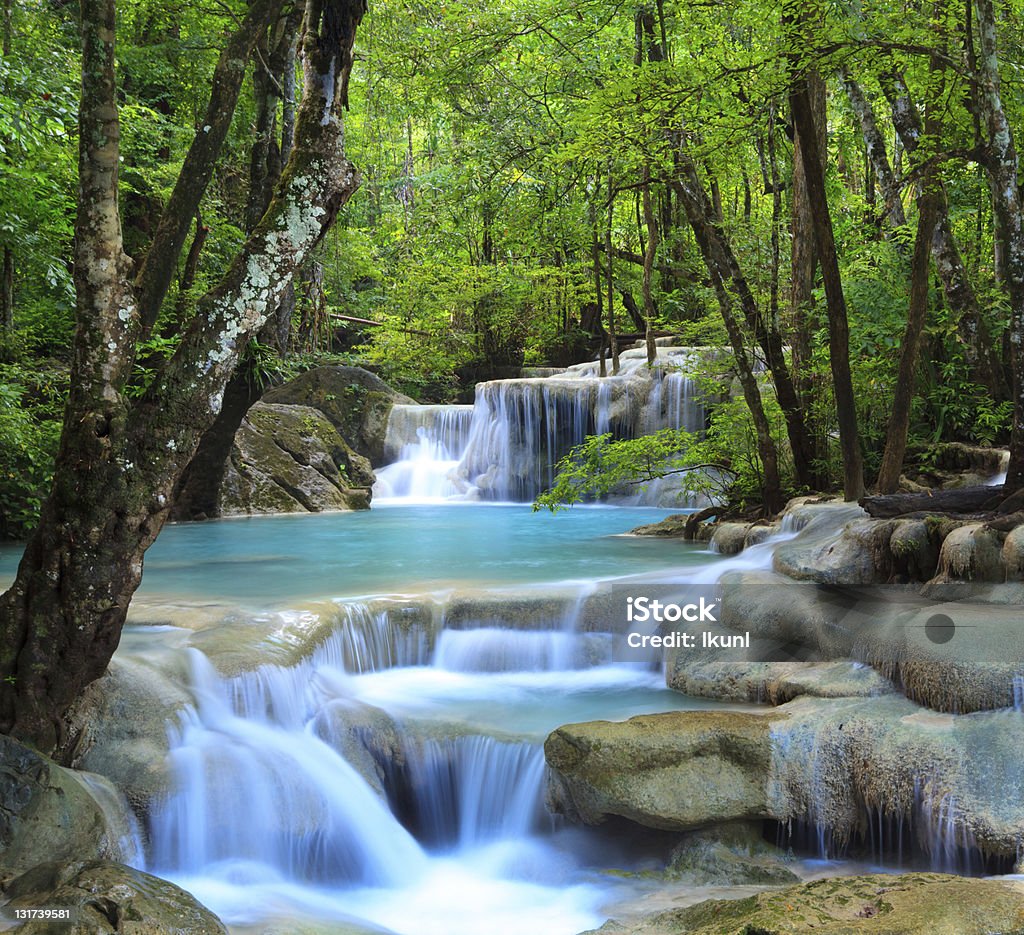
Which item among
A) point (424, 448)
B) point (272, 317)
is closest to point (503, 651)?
point (272, 317)

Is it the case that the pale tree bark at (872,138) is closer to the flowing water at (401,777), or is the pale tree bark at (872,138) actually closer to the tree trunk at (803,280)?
the tree trunk at (803,280)

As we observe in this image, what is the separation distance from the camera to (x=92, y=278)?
169 inches

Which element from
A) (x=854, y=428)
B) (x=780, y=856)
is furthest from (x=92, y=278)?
(x=854, y=428)

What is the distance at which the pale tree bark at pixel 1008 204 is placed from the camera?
6.93m

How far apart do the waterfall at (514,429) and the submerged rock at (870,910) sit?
1513 centimetres

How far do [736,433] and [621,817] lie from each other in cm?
707

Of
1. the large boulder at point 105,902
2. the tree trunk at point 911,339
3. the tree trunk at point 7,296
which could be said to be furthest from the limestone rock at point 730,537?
the tree trunk at point 7,296

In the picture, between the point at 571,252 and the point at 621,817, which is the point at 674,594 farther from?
the point at 571,252

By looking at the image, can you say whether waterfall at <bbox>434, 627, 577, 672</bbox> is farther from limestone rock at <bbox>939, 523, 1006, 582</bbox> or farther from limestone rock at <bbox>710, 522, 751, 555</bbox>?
limestone rock at <bbox>710, 522, 751, 555</bbox>

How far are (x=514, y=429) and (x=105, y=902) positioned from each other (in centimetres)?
1688

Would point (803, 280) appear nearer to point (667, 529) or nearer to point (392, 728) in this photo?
point (667, 529)

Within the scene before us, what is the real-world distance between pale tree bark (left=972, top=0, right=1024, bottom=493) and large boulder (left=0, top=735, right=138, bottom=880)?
6.47 metres

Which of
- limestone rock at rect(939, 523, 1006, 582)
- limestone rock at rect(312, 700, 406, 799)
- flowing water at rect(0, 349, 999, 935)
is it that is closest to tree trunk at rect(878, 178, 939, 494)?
flowing water at rect(0, 349, 999, 935)

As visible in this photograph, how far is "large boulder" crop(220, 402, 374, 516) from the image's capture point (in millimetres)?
15470
